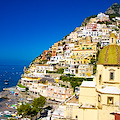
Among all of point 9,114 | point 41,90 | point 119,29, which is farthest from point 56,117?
point 119,29

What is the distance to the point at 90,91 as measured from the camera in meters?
16.8

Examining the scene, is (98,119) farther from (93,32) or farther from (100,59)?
(93,32)

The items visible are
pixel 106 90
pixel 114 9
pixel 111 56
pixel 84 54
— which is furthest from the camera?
pixel 114 9

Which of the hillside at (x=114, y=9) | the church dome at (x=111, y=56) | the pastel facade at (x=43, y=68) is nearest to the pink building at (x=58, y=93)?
the pastel facade at (x=43, y=68)

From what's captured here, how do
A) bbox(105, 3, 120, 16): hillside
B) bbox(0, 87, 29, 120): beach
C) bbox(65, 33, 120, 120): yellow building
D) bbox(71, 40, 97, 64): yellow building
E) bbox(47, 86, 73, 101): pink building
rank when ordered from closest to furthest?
bbox(65, 33, 120, 120): yellow building
bbox(0, 87, 29, 120): beach
bbox(47, 86, 73, 101): pink building
bbox(71, 40, 97, 64): yellow building
bbox(105, 3, 120, 16): hillside

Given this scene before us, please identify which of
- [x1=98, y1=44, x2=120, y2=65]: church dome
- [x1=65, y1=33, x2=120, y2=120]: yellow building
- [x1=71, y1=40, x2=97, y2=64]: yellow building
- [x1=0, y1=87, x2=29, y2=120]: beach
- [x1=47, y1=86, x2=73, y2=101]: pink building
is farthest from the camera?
[x1=71, y1=40, x2=97, y2=64]: yellow building

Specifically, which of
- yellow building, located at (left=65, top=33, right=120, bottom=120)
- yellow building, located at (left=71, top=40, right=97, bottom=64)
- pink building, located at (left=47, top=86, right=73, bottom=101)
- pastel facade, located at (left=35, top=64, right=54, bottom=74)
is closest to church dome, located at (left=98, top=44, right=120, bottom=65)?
yellow building, located at (left=65, top=33, right=120, bottom=120)

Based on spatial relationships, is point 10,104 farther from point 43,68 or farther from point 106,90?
point 106,90

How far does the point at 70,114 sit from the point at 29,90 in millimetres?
32799

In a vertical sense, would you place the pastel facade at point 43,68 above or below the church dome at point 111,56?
below

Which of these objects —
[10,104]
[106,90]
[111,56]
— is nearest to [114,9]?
[10,104]

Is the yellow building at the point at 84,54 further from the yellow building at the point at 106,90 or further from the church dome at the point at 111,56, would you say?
the church dome at the point at 111,56

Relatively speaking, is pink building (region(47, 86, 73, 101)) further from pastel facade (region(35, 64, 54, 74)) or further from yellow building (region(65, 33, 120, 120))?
yellow building (region(65, 33, 120, 120))

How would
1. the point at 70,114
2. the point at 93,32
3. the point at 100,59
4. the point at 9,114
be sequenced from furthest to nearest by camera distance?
the point at 93,32 < the point at 9,114 < the point at 70,114 < the point at 100,59
